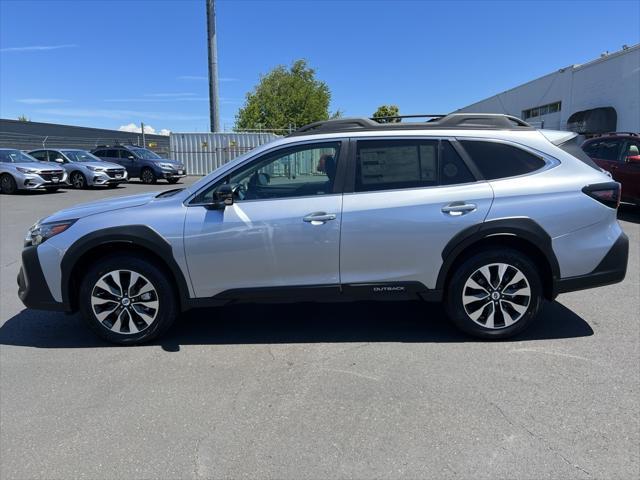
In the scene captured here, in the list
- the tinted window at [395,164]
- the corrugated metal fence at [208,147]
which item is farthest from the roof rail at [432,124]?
the corrugated metal fence at [208,147]

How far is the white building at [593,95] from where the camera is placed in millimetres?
18656

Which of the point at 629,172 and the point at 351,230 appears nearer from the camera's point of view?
the point at 351,230

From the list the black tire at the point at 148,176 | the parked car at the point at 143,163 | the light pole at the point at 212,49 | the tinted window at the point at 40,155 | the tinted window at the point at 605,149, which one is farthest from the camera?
the light pole at the point at 212,49

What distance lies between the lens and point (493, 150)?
13.4ft

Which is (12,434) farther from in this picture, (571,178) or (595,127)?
(595,127)

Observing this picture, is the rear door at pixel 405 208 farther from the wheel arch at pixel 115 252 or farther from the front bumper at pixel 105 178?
the front bumper at pixel 105 178

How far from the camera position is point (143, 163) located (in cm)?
2205

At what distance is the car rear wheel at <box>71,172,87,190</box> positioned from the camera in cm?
1937

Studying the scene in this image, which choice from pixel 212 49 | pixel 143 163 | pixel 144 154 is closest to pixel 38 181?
pixel 143 163

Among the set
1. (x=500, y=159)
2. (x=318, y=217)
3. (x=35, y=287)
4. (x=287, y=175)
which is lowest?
(x=35, y=287)

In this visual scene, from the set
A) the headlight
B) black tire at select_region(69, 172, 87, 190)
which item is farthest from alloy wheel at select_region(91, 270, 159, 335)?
black tire at select_region(69, 172, 87, 190)

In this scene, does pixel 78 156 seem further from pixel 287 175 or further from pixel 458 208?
pixel 458 208

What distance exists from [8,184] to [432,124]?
17240 millimetres

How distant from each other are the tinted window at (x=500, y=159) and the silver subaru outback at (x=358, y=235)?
1 cm
